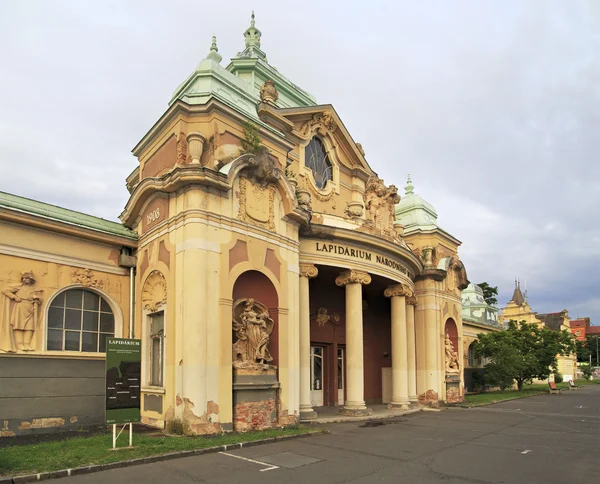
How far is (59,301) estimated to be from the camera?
592 inches

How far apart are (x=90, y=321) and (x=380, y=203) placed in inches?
478

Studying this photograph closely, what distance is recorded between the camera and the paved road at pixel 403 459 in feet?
31.0

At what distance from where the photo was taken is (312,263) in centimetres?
1847

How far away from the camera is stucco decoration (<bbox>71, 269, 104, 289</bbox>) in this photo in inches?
603

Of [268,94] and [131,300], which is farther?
[268,94]

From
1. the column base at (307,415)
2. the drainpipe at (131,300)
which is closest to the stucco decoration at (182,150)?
the drainpipe at (131,300)

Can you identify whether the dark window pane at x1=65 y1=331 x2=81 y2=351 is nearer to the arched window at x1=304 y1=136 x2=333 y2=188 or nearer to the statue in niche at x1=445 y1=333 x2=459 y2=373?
the arched window at x1=304 y1=136 x2=333 y2=188

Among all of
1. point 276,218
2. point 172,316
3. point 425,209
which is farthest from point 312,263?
point 425,209

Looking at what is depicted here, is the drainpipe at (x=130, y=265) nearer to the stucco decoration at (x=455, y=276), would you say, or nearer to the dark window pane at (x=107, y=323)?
the dark window pane at (x=107, y=323)

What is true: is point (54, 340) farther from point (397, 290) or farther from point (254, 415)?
point (397, 290)

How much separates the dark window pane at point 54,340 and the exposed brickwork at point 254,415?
5229 millimetres

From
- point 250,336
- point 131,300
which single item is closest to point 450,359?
point 250,336

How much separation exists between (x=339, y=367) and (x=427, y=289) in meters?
6.39

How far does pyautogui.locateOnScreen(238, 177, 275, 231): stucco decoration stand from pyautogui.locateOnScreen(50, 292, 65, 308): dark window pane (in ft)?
17.8
